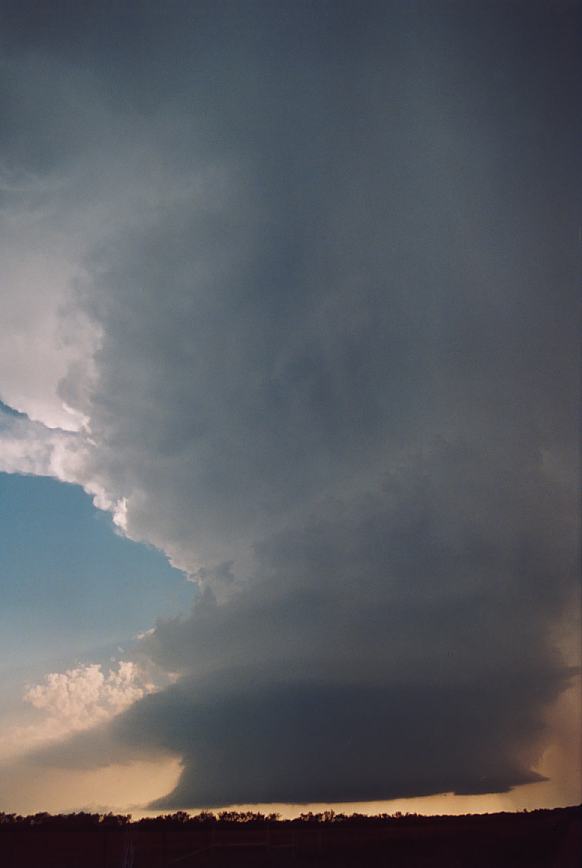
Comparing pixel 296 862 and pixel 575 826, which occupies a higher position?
pixel 575 826

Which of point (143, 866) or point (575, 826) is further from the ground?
point (575, 826)

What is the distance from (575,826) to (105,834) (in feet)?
44.1

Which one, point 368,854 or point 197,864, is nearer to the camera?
point 197,864

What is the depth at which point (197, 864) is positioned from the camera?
53.1 feet

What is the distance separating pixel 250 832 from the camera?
1917 centimetres

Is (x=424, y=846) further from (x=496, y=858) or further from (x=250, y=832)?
(x=250, y=832)

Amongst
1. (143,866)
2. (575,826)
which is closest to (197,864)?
(143,866)

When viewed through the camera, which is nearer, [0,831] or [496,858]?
[496,858]

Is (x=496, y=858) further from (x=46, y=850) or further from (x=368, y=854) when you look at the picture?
(x=46, y=850)

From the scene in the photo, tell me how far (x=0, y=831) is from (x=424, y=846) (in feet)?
39.6

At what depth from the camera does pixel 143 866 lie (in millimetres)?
16109

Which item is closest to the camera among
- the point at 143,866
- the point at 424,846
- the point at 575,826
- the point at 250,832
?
the point at 575,826

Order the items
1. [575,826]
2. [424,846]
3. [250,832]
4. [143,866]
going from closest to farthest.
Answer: [575,826]
[143,866]
[424,846]
[250,832]

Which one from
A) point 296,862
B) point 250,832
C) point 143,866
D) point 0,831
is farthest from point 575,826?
point 0,831
